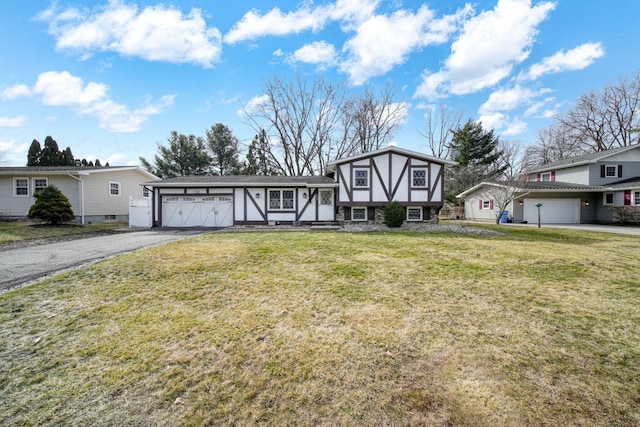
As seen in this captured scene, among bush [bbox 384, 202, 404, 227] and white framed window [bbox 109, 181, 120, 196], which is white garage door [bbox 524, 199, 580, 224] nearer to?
bush [bbox 384, 202, 404, 227]

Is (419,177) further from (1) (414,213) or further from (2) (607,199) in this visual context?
(2) (607,199)

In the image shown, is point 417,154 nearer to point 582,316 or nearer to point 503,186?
point 503,186

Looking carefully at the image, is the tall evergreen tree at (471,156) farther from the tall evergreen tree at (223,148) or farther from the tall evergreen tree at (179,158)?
the tall evergreen tree at (179,158)

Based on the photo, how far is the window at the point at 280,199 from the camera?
54.2 ft

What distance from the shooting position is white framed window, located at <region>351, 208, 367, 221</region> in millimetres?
16484

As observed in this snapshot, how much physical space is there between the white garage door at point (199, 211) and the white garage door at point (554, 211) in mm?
22916

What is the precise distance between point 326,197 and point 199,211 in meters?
7.85

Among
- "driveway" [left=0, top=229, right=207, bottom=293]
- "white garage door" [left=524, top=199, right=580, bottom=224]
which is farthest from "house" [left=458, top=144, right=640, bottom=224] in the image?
"driveway" [left=0, top=229, right=207, bottom=293]

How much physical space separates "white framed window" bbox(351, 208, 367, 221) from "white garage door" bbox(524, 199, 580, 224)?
14.8m

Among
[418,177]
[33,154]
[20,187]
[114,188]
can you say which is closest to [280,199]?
[418,177]

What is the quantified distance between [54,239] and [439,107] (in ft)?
120

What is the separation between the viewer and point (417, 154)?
50.9 ft

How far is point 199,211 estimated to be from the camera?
54.5 ft

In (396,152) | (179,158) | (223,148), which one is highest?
(223,148)
